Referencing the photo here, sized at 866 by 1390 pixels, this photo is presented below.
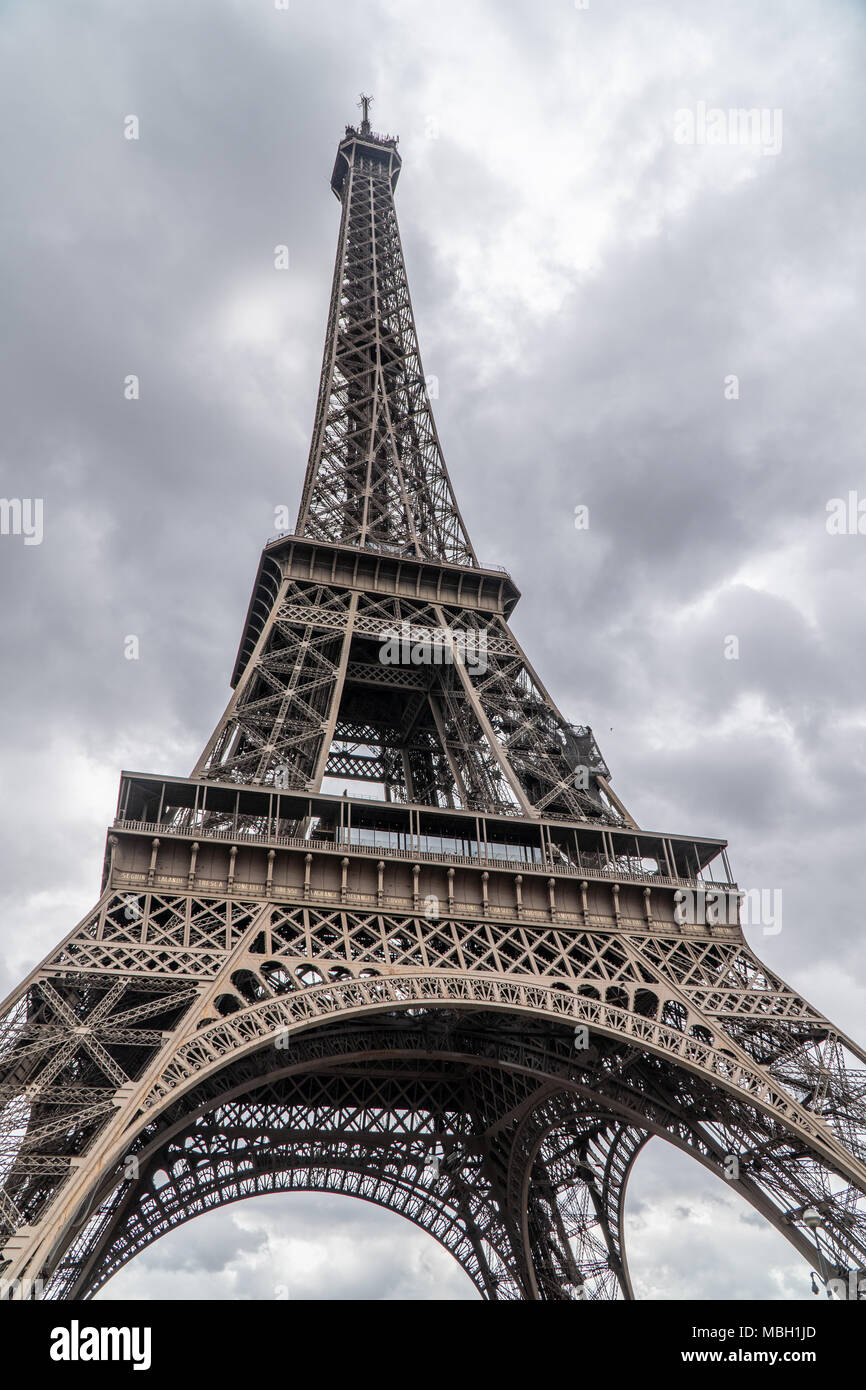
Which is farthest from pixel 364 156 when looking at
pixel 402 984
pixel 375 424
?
pixel 402 984

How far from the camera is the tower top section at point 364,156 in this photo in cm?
5709

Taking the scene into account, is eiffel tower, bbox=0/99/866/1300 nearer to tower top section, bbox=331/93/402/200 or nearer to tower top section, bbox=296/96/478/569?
tower top section, bbox=296/96/478/569

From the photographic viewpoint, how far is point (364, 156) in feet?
190

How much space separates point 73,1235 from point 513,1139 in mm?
18202

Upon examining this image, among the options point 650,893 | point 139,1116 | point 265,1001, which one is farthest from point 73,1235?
point 650,893

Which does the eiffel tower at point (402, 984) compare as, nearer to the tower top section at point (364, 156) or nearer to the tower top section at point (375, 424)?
the tower top section at point (375, 424)

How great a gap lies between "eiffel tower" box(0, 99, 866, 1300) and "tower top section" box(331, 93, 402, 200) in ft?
76.3

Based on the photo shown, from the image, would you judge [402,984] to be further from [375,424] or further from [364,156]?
[364,156]

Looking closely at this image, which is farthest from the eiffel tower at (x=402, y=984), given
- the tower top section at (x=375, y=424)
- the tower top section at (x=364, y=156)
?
the tower top section at (x=364, y=156)

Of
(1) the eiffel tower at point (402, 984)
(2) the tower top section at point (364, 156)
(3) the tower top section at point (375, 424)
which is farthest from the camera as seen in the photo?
(2) the tower top section at point (364, 156)

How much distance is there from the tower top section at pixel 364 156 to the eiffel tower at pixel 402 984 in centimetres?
2327

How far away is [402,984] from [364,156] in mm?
50386
